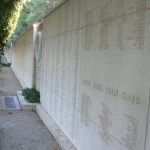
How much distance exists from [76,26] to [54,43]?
260cm

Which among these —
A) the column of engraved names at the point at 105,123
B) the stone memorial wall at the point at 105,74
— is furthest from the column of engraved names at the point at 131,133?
the column of engraved names at the point at 105,123

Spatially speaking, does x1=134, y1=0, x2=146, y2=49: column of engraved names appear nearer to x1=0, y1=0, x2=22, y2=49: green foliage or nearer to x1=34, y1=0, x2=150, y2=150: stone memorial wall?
x1=34, y1=0, x2=150, y2=150: stone memorial wall

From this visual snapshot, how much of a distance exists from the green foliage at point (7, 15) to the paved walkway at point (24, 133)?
4451 mm

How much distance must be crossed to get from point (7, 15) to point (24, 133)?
7.23 meters

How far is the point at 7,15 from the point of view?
15.0 m

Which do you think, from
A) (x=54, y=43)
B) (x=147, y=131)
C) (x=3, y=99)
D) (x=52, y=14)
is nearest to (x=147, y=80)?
(x=147, y=131)

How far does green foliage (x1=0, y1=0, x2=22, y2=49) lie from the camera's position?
14327mm

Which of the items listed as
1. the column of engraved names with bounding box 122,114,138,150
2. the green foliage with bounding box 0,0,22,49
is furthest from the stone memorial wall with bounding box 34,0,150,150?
the green foliage with bounding box 0,0,22,49

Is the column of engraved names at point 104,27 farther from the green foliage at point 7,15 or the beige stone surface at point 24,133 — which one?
the green foliage at point 7,15

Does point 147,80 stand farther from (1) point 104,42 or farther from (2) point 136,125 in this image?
(1) point 104,42

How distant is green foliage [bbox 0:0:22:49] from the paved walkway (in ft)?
14.6

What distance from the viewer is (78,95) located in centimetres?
668

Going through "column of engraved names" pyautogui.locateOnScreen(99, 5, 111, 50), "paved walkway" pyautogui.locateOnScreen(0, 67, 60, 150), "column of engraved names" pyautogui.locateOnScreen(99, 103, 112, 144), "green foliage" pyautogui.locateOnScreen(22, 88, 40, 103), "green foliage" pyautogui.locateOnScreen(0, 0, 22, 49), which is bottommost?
"paved walkway" pyautogui.locateOnScreen(0, 67, 60, 150)

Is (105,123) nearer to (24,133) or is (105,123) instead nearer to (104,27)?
(104,27)
